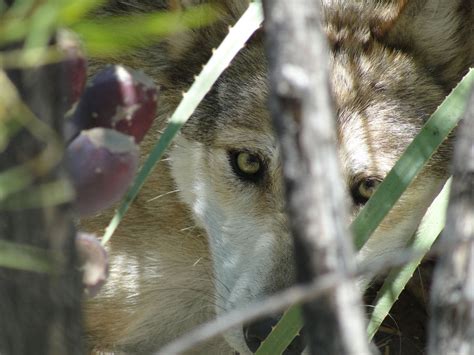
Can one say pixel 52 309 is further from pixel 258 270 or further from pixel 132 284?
pixel 132 284

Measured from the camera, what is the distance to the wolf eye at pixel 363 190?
249 centimetres

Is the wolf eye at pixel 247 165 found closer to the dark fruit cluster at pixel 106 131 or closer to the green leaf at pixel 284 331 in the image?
the green leaf at pixel 284 331

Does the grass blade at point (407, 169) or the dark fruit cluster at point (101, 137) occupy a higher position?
the grass blade at point (407, 169)

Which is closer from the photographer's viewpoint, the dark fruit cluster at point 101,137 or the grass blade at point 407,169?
the dark fruit cluster at point 101,137

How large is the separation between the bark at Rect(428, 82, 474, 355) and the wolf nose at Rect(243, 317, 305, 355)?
3.52 ft

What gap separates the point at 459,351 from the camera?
114 cm

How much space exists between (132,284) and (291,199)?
185 cm

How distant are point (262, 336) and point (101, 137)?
1.18 metres

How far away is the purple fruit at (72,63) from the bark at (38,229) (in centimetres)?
5

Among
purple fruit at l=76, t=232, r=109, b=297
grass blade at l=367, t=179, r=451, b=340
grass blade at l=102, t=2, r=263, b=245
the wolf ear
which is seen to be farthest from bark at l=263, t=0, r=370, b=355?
the wolf ear

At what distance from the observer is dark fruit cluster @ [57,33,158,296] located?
116 cm

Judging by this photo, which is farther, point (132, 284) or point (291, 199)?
point (132, 284)

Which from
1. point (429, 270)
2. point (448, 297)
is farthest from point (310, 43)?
point (429, 270)

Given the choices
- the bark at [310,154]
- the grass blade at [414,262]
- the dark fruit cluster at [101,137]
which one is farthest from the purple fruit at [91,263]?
the grass blade at [414,262]
